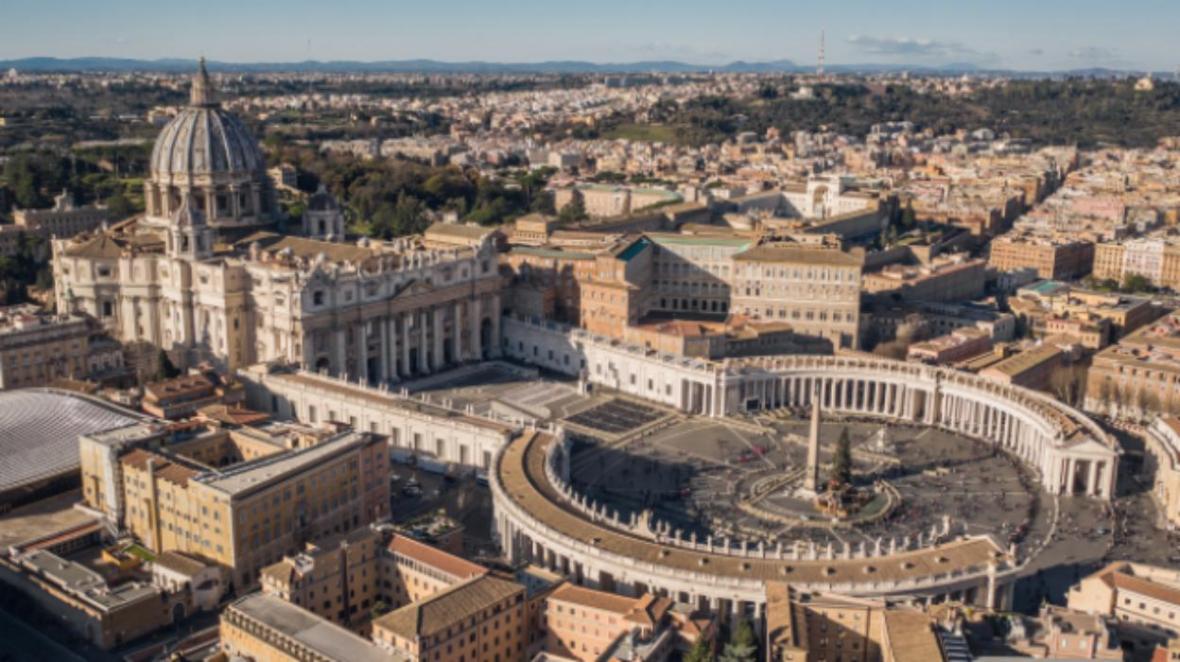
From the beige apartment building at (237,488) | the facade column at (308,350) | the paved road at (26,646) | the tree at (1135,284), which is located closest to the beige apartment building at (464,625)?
the beige apartment building at (237,488)

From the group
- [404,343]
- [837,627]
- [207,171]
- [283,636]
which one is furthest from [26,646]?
[207,171]

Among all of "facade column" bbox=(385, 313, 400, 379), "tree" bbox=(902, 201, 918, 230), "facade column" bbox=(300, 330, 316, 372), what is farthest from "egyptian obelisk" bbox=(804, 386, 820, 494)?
"tree" bbox=(902, 201, 918, 230)

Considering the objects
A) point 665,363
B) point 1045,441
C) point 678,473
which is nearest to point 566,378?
point 665,363

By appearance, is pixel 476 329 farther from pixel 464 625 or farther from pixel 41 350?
pixel 464 625

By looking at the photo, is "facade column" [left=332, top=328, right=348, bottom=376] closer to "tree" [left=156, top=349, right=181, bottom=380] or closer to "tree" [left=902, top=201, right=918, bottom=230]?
"tree" [left=156, top=349, right=181, bottom=380]

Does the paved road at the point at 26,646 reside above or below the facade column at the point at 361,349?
below

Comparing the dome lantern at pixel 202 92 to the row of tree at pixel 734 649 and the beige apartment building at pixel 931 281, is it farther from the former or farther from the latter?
the row of tree at pixel 734 649
